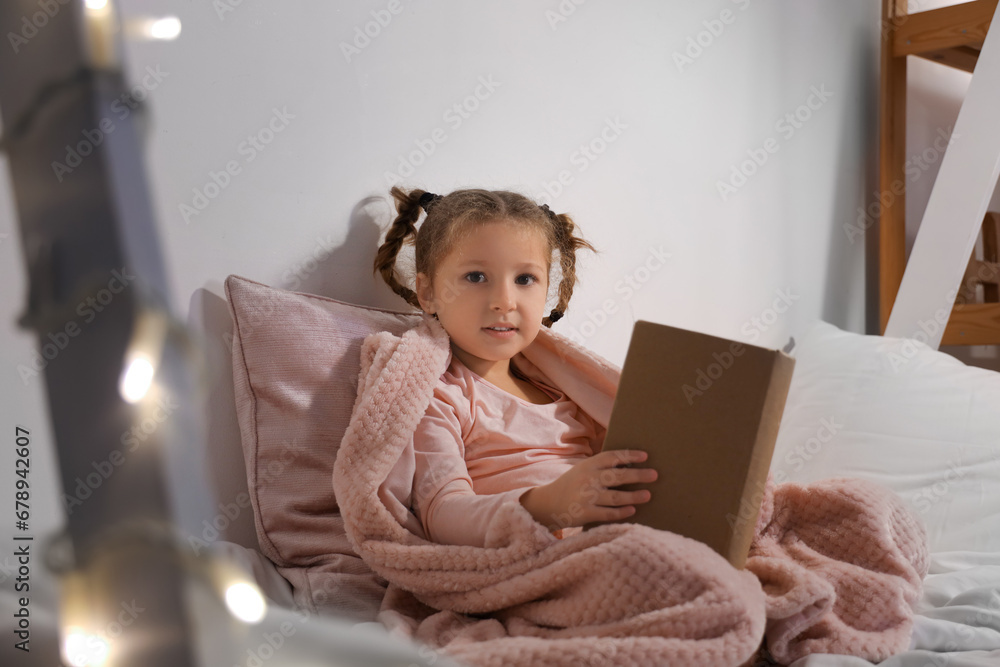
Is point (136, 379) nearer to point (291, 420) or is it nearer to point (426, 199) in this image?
point (291, 420)

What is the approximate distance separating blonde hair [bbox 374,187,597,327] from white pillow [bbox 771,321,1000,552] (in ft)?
1.89

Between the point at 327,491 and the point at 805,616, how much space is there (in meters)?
0.49

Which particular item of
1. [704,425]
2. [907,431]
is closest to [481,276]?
[704,425]

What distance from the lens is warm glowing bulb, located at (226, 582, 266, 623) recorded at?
61 cm

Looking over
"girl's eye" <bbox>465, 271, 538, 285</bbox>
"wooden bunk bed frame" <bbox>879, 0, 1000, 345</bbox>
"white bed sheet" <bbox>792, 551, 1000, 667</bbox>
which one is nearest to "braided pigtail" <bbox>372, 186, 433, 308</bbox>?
"girl's eye" <bbox>465, 271, 538, 285</bbox>

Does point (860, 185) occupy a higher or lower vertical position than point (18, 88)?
higher

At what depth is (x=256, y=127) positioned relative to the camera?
3.11ft

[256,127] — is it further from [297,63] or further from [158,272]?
[158,272]

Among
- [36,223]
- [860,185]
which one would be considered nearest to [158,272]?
[36,223]

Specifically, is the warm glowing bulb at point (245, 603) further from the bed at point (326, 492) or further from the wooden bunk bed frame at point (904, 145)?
the wooden bunk bed frame at point (904, 145)

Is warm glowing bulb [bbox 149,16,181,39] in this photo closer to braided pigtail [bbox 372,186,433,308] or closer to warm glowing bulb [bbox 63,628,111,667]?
braided pigtail [bbox 372,186,433,308]

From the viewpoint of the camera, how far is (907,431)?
4.15 feet

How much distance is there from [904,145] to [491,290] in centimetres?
148

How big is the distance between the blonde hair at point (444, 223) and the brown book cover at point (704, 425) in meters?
0.33
